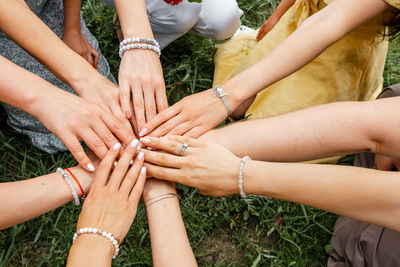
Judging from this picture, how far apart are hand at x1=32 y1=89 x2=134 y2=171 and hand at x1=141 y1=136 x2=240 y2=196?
164 mm

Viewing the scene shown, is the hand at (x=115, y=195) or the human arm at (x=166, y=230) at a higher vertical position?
the hand at (x=115, y=195)

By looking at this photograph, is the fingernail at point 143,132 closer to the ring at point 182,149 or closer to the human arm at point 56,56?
the human arm at point 56,56

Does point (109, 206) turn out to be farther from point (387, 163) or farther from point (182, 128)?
point (387, 163)

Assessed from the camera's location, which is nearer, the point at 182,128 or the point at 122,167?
the point at 122,167

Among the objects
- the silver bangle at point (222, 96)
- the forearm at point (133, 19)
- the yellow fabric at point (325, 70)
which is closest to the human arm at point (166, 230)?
the silver bangle at point (222, 96)

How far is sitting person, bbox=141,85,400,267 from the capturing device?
129 centimetres

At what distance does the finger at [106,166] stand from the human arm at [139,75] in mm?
155

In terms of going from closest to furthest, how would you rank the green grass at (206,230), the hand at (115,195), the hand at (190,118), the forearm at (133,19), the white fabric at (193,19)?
the hand at (115,195) → the hand at (190,118) → the forearm at (133,19) → the green grass at (206,230) → the white fabric at (193,19)

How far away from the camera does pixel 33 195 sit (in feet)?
4.67

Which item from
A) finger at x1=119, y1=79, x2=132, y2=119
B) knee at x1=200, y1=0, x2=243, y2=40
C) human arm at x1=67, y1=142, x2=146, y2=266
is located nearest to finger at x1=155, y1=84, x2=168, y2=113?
finger at x1=119, y1=79, x2=132, y2=119

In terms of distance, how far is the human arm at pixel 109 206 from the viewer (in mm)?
1253

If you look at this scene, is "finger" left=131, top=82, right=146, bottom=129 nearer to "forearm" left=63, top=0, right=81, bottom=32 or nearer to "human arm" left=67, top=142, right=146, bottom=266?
"human arm" left=67, top=142, right=146, bottom=266

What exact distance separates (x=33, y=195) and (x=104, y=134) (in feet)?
1.18

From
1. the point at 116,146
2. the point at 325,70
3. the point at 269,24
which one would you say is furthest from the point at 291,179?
the point at 269,24
